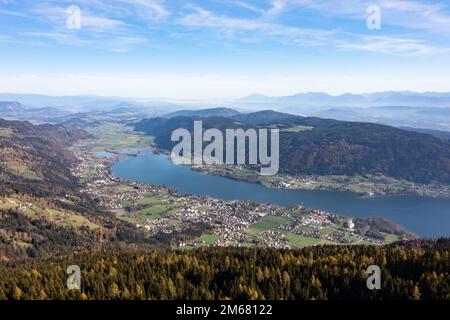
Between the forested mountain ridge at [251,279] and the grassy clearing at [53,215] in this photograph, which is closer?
the forested mountain ridge at [251,279]

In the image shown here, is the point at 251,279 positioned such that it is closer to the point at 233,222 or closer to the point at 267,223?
the point at 233,222

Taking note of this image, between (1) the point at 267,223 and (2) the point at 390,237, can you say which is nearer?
(2) the point at 390,237

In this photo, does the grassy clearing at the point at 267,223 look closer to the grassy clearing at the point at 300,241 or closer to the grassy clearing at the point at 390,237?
the grassy clearing at the point at 300,241

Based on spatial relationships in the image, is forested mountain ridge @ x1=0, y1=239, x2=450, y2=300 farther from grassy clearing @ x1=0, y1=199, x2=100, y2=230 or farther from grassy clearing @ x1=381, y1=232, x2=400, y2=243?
grassy clearing @ x1=381, y1=232, x2=400, y2=243

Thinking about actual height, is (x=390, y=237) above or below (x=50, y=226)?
below

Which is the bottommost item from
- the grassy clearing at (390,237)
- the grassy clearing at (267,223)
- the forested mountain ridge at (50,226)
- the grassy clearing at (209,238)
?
the grassy clearing at (390,237)

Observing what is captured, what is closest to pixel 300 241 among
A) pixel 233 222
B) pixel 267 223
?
pixel 267 223

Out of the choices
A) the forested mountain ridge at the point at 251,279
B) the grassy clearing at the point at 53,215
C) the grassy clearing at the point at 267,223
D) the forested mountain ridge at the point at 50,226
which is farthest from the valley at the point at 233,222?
the forested mountain ridge at the point at 251,279

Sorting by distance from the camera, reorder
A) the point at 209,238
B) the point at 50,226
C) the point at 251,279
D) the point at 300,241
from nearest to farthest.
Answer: the point at 251,279
the point at 300,241
the point at 50,226
the point at 209,238
